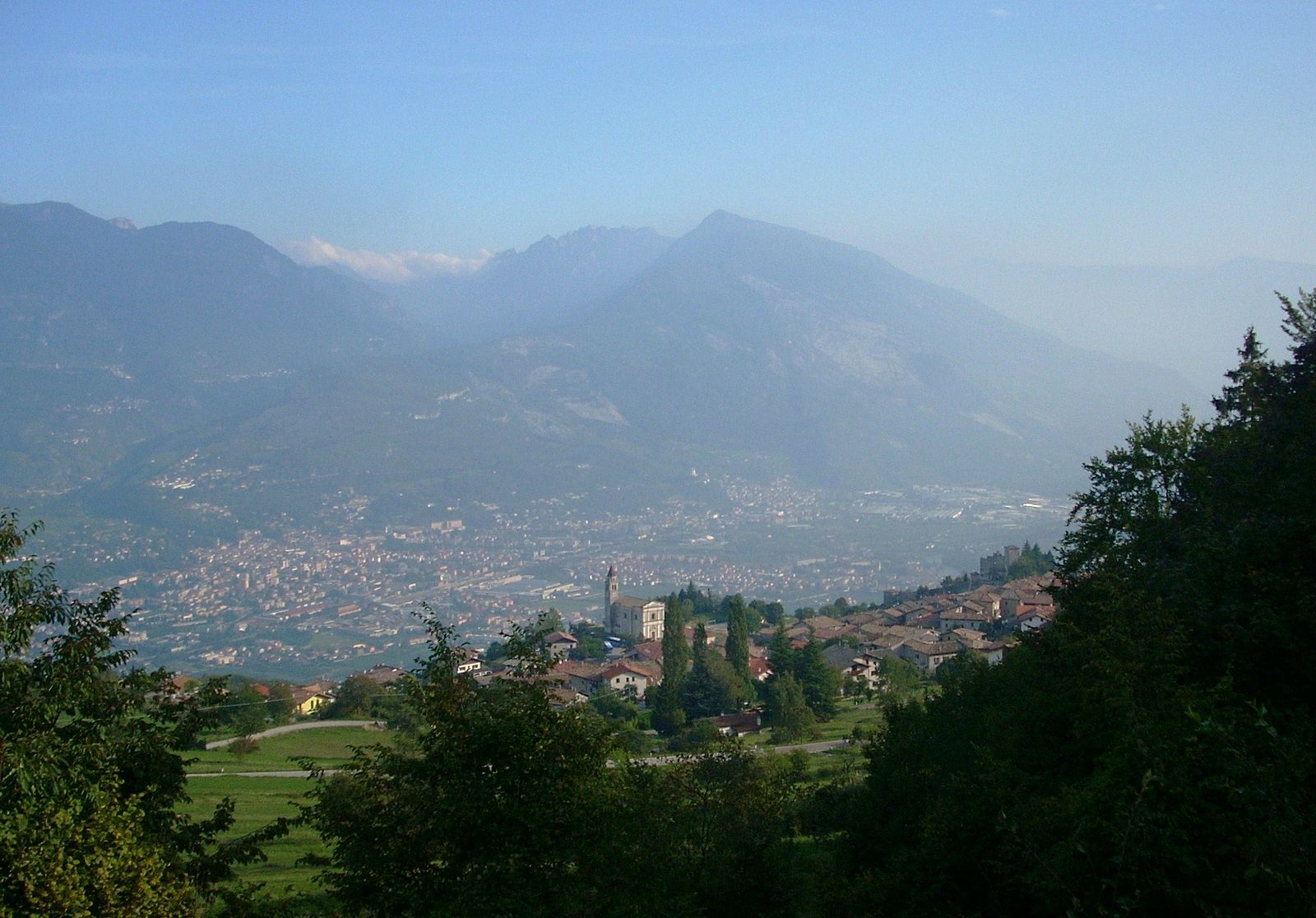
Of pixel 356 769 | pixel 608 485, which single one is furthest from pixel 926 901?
pixel 608 485

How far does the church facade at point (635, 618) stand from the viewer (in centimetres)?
6856

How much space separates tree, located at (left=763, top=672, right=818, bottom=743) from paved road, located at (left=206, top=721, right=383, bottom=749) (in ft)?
46.4

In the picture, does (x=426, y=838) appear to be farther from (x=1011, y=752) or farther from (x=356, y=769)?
(x=1011, y=752)

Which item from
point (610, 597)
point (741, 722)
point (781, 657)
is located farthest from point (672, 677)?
point (610, 597)

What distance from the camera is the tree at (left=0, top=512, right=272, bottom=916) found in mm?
6848

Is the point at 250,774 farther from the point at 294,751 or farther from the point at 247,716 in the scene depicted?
the point at 247,716

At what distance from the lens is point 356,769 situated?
977cm

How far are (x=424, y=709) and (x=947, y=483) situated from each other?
187m

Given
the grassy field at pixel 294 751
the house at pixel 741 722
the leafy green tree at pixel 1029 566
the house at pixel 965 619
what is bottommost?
the house at pixel 741 722

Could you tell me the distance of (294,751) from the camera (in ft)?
104

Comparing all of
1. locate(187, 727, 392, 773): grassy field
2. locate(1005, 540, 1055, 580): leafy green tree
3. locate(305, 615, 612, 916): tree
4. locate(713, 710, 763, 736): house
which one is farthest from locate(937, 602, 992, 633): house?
locate(305, 615, 612, 916): tree

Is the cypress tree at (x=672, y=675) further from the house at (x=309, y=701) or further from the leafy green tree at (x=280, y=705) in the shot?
the leafy green tree at (x=280, y=705)

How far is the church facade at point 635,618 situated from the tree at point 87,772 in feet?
191

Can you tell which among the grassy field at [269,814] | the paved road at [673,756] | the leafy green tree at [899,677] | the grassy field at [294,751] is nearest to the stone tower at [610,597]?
the leafy green tree at [899,677]
